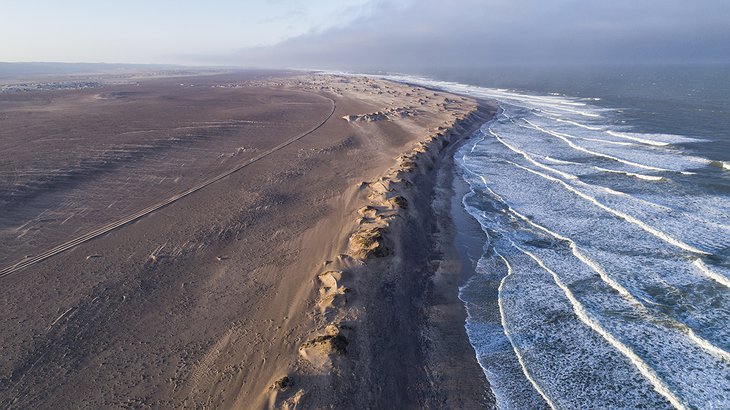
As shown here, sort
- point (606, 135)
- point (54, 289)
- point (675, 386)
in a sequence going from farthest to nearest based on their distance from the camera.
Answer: point (606, 135) → point (54, 289) → point (675, 386)

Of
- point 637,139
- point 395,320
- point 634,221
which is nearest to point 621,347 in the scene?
point 395,320

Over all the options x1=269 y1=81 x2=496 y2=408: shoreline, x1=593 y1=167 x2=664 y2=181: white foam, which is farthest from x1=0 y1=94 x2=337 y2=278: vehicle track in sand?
x1=593 y1=167 x2=664 y2=181: white foam

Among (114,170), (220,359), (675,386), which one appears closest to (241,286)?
(220,359)

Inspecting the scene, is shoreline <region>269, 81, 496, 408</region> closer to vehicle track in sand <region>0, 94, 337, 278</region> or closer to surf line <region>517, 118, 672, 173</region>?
vehicle track in sand <region>0, 94, 337, 278</region>

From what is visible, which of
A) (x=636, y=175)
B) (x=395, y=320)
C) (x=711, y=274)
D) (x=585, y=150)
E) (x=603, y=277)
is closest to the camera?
(x=395, y=320)

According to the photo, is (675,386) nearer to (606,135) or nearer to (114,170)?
(114,170)

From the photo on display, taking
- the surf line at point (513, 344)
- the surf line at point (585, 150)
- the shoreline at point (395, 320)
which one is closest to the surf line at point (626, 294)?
the surf line at point (513, 344)

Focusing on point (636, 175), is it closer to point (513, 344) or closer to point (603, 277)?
point (603, 277)
